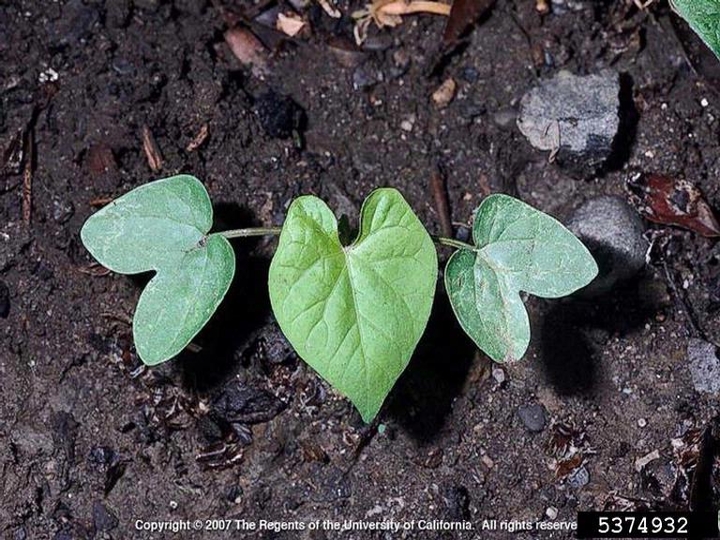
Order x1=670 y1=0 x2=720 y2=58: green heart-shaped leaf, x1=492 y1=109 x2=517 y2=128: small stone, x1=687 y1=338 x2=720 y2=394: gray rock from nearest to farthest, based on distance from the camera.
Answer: x1=670 y1=0 x2=720 y2=58: green heart-shaped leaf
x1=687 y1=338 x2=720 y2=394: gray rock
x1=492 y1=109 x2=517 y2=128: small stone

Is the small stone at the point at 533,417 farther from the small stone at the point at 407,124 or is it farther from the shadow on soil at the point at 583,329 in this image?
the small stone at the point at 407,124

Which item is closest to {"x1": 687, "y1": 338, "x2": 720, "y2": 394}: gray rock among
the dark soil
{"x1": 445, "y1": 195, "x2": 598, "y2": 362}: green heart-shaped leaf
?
the dark soil

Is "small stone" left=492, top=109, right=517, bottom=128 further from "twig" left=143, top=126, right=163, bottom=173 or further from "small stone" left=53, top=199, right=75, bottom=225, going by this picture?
"small stone" left=53, top=199, right=75, bottom=225

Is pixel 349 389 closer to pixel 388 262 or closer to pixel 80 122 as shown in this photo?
pixel 388 262

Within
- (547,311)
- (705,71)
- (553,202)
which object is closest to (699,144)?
(705,71)

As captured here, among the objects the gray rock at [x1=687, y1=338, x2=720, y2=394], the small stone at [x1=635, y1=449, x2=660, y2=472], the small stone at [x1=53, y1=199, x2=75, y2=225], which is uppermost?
the small stone at [x1=53, y1=199, x2=75, y2=225]

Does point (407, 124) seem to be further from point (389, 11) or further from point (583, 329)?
point (583, 329)

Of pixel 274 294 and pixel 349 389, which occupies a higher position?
pixel 274 294
